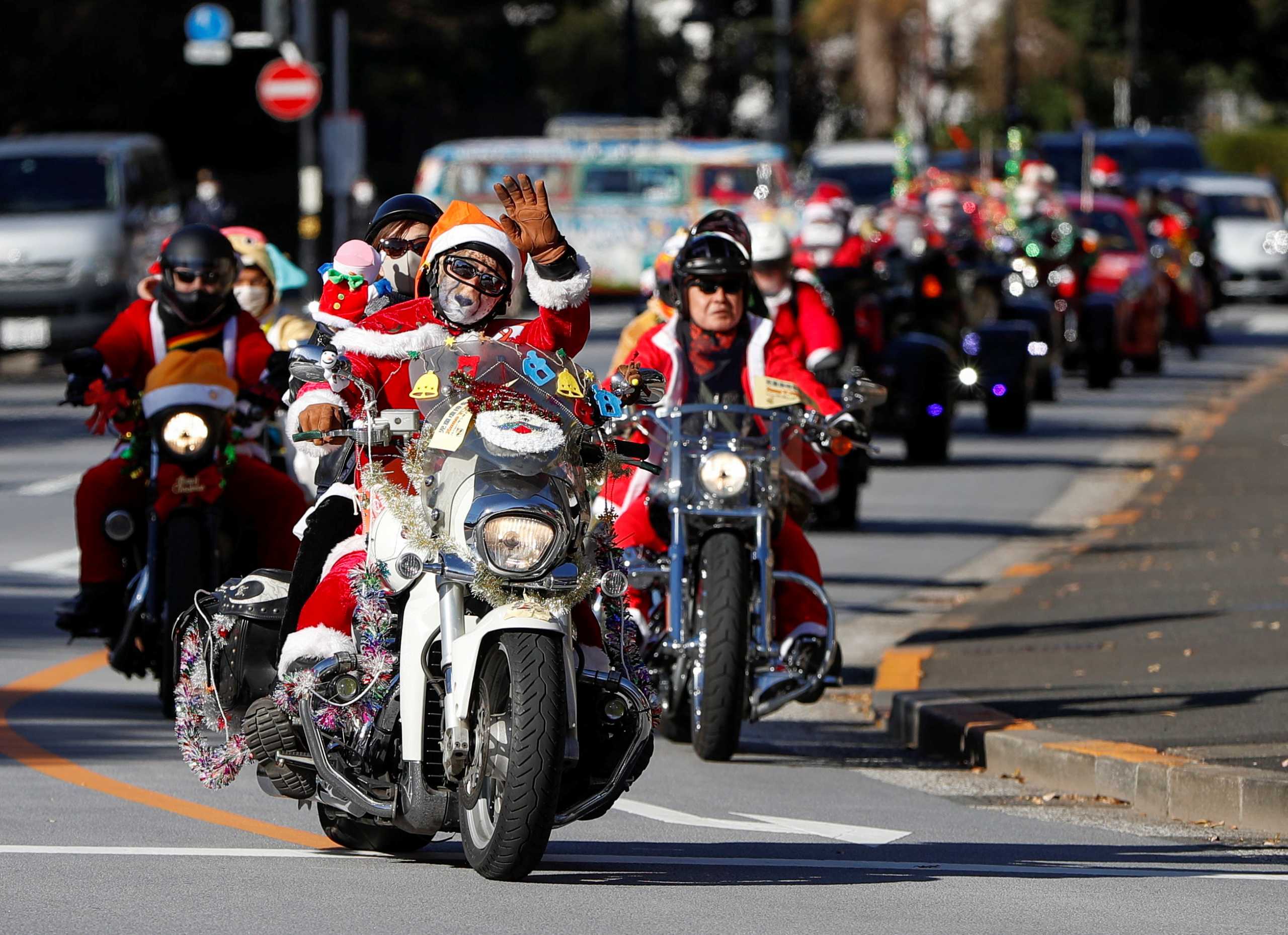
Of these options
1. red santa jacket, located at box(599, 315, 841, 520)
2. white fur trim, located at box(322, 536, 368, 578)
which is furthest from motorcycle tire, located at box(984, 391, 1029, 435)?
white fur trim, located at box(322, 536, 368, 578)

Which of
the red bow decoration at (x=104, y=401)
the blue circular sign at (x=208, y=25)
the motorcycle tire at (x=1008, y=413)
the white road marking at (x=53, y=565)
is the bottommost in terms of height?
the motorcycle tire at (x=1008, y=413)

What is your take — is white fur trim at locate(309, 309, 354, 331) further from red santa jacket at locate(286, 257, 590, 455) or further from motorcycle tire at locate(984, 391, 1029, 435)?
motorcycle tire at locate(984, 391, 1029, 435)

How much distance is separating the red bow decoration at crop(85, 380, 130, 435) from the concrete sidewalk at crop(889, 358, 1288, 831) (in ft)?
9.93

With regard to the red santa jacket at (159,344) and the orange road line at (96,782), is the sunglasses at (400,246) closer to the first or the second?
the orange road line at (96,782)

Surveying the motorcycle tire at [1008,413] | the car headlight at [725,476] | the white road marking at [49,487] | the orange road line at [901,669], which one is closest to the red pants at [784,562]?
the car headlight at [725,476]

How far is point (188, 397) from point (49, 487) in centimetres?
915

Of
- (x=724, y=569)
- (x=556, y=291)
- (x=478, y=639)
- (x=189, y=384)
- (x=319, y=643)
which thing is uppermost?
(x=556, y=291)

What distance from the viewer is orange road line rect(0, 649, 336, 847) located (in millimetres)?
7781

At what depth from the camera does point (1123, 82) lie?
73188 mm

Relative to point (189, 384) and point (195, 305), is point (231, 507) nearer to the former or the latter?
point (189, 384)

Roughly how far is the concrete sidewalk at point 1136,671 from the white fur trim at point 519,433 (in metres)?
2.80

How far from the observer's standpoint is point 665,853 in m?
7.56

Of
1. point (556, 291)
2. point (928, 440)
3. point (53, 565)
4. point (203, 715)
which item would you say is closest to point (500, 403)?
point (556, 291)

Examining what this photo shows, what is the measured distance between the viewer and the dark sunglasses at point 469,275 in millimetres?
7008
